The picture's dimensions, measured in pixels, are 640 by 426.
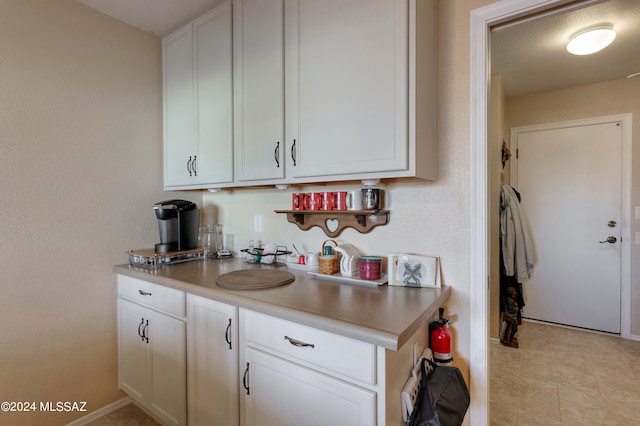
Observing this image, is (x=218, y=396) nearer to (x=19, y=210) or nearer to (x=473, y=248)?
(x=473, y=248)

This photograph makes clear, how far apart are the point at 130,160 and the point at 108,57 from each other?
2.16ft

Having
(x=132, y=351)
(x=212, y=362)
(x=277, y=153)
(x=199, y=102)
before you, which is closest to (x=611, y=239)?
(x=277, y=153)

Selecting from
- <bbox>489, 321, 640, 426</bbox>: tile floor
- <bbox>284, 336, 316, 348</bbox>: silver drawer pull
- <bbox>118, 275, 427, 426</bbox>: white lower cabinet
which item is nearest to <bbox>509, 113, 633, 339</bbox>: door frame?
<bbox>489, 321, 640, 426</bbox>: tile floor

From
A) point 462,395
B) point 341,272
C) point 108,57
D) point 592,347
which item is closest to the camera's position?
point 462,395

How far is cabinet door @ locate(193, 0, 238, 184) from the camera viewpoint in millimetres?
1772

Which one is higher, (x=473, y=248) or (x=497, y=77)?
(x=497, y=77)

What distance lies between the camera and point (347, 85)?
1312 mm

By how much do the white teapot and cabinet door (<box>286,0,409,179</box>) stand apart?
42 cm

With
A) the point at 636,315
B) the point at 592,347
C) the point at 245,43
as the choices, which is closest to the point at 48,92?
the point at 245,43

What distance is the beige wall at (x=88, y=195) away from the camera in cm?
138

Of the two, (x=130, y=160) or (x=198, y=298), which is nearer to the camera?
(x=198, y=298)

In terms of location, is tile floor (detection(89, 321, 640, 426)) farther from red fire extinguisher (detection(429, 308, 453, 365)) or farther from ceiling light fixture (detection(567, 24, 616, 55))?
ceiling light fixture (detection(567, 24, 616, 55))

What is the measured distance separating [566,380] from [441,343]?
1.76 m

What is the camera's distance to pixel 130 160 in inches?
81.2
